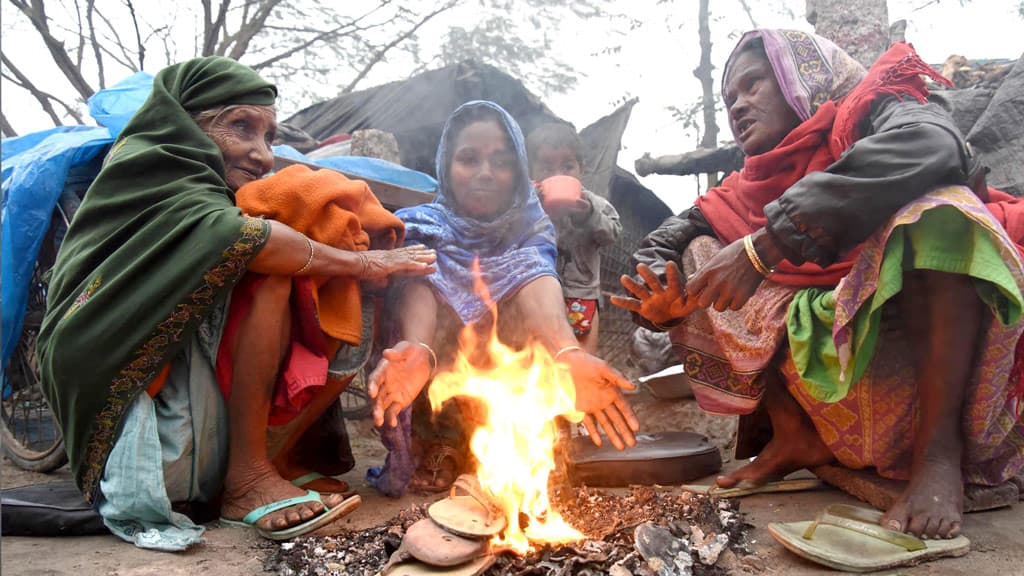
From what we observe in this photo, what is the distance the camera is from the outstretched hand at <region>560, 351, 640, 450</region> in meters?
2.54

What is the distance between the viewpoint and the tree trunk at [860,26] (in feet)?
19.2

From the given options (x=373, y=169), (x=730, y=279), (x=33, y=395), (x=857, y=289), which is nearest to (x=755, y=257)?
(x=730, y=279)

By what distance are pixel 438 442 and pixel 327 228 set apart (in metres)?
1.19

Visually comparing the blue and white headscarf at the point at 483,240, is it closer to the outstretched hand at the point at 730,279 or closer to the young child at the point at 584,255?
the young child at the point at 584,255

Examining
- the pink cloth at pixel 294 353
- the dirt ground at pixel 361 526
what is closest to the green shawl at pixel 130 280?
the pink cloth at pixel 294 353

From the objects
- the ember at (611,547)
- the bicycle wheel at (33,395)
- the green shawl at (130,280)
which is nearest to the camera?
the ember at (611,547)

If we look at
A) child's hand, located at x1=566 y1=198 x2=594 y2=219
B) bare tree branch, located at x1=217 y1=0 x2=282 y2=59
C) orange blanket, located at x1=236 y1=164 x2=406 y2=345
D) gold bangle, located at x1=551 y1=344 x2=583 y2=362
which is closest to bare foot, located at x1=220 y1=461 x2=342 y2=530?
orange blanket, located at x1=236 y1=164 x2=406 y2=345

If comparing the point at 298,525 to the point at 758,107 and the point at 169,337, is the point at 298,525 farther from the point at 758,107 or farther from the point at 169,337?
the point at 758,107

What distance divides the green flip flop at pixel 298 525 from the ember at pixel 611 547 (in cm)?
6

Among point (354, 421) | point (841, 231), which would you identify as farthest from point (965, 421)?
point (354, 421)

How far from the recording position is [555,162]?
14.9 ft

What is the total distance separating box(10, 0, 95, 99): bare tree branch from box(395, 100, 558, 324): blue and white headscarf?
5.17 metres

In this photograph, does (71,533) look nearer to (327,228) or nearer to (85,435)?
(85,435)

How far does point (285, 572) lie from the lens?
1959 millimetres
